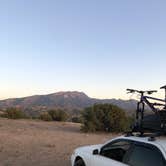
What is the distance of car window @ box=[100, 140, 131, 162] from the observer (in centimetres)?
715

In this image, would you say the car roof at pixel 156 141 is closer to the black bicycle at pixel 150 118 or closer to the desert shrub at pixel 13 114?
the black bicycle at pixel 150 118

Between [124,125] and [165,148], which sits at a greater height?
[165,148]

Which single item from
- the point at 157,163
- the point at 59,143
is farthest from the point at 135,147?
the point at 59,143

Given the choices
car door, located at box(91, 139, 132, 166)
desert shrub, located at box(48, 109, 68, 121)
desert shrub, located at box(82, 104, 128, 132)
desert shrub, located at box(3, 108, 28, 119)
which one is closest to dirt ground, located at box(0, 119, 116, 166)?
car door, located at box(91, 139, 132, 166)

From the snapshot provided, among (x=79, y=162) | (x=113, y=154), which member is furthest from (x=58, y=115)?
(x=113, y=154)

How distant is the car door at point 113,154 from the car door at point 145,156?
0.64 feet

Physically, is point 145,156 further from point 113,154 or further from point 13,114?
point 13,114

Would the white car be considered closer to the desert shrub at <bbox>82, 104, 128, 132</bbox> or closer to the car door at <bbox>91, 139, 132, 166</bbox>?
the car door at <bbox>91, 139, 132, 166</bbox>

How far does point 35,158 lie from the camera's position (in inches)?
492

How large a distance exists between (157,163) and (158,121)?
200cm

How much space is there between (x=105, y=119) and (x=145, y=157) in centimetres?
1723

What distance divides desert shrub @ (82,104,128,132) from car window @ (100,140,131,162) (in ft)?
49.1

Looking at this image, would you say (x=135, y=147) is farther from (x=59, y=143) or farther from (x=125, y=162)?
(x=59, y=143)

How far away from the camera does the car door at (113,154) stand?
7.04m
